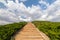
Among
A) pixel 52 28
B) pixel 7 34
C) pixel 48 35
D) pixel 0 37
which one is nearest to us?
pixel 0 37

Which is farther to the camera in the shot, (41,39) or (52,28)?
(52,28)

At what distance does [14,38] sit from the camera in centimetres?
2188

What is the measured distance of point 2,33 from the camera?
20703 millimetres

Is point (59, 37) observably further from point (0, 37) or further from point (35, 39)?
point (0, 37)

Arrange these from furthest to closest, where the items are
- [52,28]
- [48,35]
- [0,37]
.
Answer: [52,28], [48,35], [0,37]

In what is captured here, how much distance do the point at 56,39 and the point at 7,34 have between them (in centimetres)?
666

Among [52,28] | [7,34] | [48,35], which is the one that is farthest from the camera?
[52,28]

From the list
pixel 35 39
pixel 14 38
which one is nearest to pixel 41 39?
pixel 35 39

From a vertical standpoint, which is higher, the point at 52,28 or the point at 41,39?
the point at 52,28

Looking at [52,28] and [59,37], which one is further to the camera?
[52,28]

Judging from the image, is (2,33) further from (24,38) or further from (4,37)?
(24,38)

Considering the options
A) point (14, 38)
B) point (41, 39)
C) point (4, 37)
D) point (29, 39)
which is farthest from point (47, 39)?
point (4, 37)

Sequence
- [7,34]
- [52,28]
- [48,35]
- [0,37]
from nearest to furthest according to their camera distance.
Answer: [0,37]
[7,34]
[48,35]
[52,28]

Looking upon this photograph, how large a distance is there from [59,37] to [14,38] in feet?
20.7
